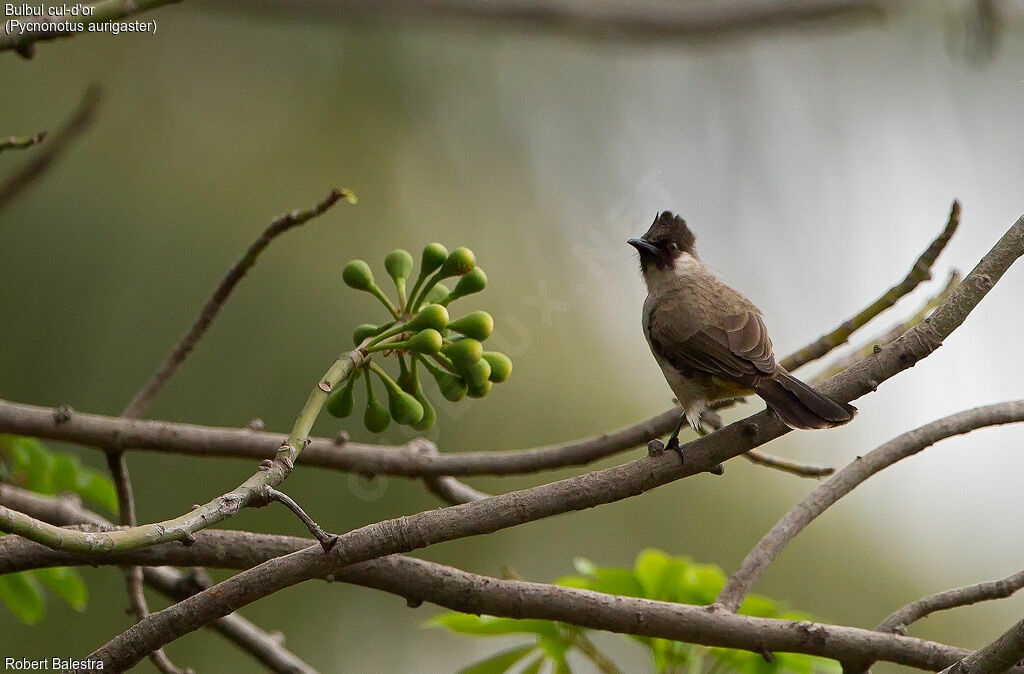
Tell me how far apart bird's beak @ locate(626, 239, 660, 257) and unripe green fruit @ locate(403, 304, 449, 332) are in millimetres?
1568

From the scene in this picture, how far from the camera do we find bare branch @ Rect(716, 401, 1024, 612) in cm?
176

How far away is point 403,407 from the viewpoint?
1550 millimetres

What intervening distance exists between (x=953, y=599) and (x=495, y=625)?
33.5 inches

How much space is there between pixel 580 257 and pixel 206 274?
174 cm

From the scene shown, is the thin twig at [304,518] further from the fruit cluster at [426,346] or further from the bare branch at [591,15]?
the bare branch at [591,15]

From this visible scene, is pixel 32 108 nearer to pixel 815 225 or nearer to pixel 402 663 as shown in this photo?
pixel 402 663

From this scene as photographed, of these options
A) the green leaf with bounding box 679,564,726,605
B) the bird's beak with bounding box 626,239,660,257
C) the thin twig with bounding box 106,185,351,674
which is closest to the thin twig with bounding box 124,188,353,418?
the thin twig with bounding box 106,185,351,674

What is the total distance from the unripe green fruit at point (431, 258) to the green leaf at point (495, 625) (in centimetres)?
71

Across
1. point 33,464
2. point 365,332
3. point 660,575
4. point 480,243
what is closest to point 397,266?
point 365,332

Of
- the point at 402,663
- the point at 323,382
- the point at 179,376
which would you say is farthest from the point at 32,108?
the point at 323,382

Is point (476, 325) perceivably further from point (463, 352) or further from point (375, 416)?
point (375, 416)

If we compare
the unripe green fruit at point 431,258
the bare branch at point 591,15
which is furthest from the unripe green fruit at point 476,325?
the bare branch at point 591,15

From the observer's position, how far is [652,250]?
118 inches

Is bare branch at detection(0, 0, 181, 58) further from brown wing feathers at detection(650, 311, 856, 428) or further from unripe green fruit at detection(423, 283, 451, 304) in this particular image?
brown wing feathers at detection(650, 311, 856, 428)
